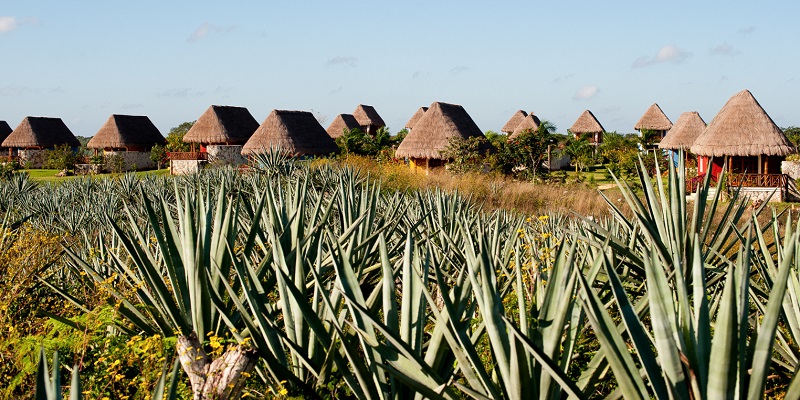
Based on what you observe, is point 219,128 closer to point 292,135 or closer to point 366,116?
point 292,135

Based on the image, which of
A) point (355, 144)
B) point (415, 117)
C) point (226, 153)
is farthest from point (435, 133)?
point (415, 117)

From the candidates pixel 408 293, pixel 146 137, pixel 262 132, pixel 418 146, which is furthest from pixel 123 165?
pixel 408 293

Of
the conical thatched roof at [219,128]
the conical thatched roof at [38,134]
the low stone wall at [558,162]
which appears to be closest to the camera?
the conical thatched roof at [219,128]

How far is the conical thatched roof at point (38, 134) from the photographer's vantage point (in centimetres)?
4219

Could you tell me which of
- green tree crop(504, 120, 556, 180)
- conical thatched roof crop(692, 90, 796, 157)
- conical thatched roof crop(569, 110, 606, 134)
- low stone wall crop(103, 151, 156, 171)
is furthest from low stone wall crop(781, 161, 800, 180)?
low stone wall crop(103, 151, 156, 171)

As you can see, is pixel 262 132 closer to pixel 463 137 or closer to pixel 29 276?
pixel 463 137

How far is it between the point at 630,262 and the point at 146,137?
39.0m

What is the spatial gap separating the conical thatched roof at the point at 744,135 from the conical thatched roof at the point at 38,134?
111 feet

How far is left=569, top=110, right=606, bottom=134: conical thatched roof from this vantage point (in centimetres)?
4728

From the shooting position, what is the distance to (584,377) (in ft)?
8.77

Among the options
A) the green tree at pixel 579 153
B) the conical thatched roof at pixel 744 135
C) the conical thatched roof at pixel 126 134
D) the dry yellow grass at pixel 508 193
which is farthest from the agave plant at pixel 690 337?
the conical thatched roof at pixel 126 134

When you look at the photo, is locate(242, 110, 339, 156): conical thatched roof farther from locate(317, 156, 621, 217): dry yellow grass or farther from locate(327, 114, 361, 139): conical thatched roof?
locate(327, 114, 361, 139): conical thatched roof

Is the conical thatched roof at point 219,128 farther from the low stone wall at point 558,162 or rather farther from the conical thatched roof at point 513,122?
the conical thatched roof at point 513,122

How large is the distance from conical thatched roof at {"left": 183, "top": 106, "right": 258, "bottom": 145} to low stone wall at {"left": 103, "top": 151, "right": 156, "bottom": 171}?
10.1 feet
